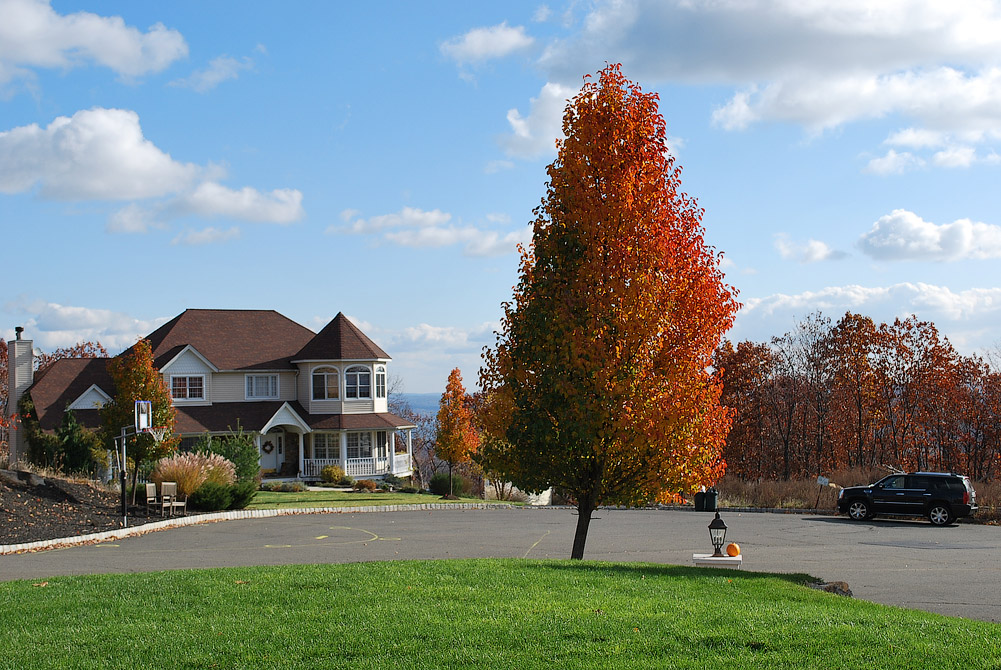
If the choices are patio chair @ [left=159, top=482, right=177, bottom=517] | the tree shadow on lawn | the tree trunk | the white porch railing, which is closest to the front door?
the white porch railing

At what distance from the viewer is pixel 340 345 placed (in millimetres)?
46312

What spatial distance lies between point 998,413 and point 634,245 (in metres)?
33.2

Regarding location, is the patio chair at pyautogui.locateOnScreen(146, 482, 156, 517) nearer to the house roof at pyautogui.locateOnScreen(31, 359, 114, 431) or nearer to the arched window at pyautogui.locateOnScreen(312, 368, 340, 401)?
the house roof at pyautogui.locateOnScreen(31, 359, 114, 431)

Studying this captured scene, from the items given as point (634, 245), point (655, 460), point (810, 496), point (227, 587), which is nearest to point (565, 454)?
point (655, 460)

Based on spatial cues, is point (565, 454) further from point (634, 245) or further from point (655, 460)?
point (634, 245)

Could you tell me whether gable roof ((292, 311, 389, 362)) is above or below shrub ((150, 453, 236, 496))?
above

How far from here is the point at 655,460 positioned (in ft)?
44.9

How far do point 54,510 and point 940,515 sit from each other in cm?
2491

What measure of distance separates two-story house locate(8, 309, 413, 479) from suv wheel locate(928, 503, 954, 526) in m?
26.9

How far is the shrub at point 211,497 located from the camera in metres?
27.1

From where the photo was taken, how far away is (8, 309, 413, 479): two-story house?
144 feet

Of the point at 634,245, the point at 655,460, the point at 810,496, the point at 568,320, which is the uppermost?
the point at 634,245

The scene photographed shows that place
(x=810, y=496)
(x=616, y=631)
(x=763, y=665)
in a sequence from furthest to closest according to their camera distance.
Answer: (x=810, y=496), (x=616, y=631), (x=763, y=665)

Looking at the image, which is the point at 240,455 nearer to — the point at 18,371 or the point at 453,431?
the point at 453,431
